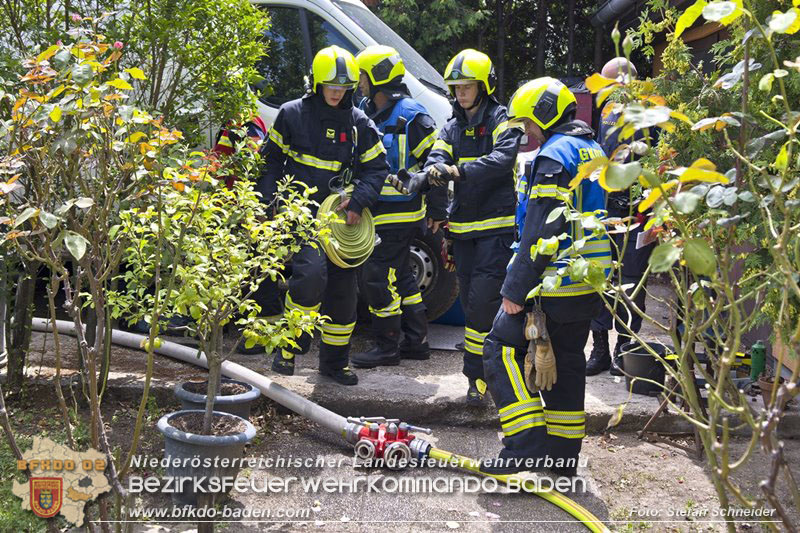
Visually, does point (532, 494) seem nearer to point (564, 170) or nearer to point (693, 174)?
point (564, 170)

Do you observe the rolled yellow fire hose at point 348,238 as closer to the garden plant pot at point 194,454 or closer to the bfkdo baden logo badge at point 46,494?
the garden plant pot at point 194,454

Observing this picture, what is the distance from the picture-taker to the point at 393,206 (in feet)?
20.0

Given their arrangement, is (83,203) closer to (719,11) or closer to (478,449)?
(719,11)

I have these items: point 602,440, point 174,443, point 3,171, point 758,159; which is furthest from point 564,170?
point 3,171

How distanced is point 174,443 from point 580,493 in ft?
6.26

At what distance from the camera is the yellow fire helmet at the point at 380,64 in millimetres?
6016

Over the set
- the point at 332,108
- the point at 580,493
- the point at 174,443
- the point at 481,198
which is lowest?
the point at 580,493

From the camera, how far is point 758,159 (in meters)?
3.96

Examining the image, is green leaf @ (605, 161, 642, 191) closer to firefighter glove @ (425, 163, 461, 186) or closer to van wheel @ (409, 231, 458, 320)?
firefighter glove @ (425, 163, 461, 186)

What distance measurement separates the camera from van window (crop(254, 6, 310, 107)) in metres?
7.00

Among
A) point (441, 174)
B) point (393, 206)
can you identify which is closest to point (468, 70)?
point (441, 174)

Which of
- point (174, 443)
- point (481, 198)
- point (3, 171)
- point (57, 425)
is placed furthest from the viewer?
point (481, 198)

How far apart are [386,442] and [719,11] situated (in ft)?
9.81

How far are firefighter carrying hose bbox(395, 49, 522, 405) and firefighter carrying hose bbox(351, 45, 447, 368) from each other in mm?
511
